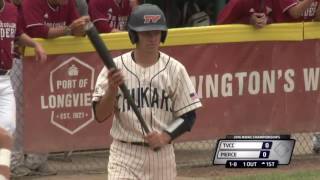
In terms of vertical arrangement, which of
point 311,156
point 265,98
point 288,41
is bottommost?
point 311,156

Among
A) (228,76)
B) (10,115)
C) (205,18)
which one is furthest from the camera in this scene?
(205,18)

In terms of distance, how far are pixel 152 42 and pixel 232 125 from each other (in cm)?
418

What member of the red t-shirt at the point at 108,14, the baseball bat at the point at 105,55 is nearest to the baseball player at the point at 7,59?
the red t-shirt at the point at 108,14

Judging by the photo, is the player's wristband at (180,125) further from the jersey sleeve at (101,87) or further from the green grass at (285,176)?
the green grass at (285,176)

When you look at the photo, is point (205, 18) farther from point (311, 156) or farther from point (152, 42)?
point (152, 42)

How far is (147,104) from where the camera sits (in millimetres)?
5391

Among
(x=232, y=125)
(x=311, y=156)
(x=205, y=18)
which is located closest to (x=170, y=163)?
(x=232, y=125)

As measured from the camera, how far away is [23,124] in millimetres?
8523

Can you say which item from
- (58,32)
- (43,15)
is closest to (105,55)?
(58,32)

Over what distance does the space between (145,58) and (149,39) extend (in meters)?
0.16

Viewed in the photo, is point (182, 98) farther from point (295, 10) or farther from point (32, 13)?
point (295, 10)

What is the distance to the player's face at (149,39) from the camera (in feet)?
17.3

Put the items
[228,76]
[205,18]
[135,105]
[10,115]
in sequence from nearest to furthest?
[135,105]
[10,115]
[228,76]
[205,18]

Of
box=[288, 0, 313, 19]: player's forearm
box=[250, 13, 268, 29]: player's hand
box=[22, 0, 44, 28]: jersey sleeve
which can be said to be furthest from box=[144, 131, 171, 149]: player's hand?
box=[288, 0, 313, 19]: player's forearm
